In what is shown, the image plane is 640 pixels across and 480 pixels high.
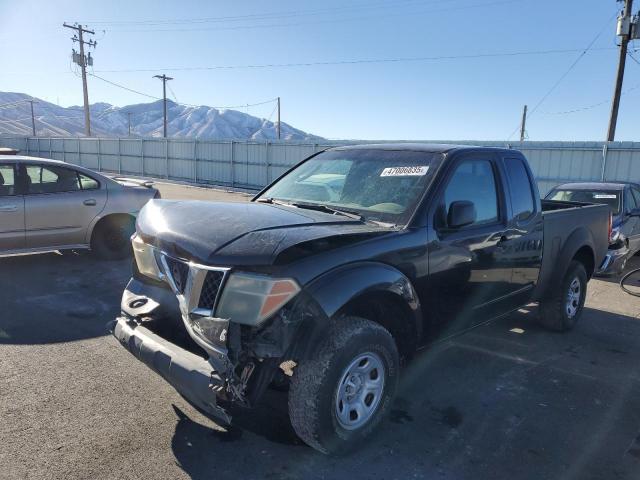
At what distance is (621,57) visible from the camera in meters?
17.0

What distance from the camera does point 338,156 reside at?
4.30 m

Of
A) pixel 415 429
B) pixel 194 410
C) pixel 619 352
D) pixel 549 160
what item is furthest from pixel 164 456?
pixel 549 160

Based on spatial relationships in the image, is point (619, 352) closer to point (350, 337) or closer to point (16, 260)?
point (350, 337)

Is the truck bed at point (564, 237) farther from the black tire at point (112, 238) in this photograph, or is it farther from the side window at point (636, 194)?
the black tire at point (112, 238)

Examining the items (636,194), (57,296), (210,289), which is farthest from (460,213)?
(636,194)

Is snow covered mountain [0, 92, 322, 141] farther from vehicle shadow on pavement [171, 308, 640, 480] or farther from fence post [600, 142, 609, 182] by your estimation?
vehicle shadow on pavement [171, 308, 640, 480]

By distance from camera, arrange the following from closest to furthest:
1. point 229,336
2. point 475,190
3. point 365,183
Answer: point 229,336, point 365,183, point 475,190

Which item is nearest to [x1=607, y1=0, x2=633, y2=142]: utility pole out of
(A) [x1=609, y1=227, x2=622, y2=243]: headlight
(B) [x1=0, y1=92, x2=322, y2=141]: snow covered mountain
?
(A) [x1=609, y1=227, x2=622, y2=243]: headlight

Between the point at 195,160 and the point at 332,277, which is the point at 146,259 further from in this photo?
the point at 195,160

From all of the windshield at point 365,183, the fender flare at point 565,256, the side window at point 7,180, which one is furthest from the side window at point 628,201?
the side window at point 7,180

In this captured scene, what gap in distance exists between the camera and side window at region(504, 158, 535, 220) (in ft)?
14.1

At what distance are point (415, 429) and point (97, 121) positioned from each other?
7458 inches

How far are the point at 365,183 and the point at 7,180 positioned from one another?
17.7 ft

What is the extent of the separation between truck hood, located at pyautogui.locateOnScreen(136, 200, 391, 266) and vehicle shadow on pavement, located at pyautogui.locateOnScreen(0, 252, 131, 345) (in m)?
2.07
